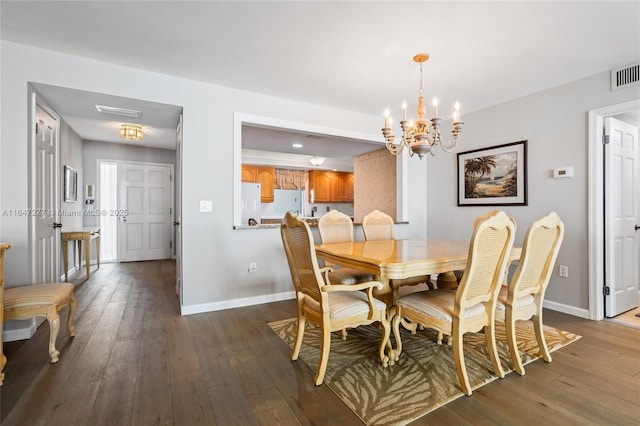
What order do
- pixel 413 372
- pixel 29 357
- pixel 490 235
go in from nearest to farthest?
pixel 490 235
pixel 413 372
pixel 29 357

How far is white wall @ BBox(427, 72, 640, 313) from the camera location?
2906 millimetres

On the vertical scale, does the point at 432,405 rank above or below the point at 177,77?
below

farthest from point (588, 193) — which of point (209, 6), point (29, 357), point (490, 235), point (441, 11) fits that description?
point (29, 357)

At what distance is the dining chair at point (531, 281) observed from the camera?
1.86m

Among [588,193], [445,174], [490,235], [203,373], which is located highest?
[445,174]

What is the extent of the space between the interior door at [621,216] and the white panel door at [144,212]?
6.81 m

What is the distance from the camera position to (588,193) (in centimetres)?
287

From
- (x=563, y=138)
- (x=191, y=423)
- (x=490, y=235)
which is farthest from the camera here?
(x=563, y=138)

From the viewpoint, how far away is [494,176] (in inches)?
144

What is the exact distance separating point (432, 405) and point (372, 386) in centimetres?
34

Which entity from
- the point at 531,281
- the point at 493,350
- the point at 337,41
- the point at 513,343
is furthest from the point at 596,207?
the point at 337,41

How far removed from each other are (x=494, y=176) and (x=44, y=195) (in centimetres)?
490

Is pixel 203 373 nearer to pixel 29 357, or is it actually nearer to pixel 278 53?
pixel 29 357

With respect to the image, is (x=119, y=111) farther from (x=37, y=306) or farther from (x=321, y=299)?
(x=321, y=299)
